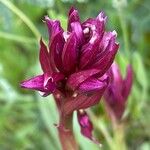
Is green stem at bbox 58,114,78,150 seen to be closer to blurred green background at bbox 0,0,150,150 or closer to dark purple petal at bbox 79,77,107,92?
dark purple petal at bbox 79,77,107,92

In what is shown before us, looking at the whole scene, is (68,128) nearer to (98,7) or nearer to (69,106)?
(69,106)

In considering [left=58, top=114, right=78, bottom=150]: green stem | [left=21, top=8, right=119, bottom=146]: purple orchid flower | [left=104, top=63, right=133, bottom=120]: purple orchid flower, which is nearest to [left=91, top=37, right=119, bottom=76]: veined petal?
[left=21, top=8, right=119, bottom=146]: purple orchid flower

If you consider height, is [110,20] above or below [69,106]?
above

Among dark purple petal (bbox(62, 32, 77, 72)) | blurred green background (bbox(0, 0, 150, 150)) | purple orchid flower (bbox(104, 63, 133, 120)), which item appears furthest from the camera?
blurred green background (bbox(0, 0, 150, 150))

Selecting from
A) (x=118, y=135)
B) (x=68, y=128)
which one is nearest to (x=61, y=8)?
(x=118, y=135)

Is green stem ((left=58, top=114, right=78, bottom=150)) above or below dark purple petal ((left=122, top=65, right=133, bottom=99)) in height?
below

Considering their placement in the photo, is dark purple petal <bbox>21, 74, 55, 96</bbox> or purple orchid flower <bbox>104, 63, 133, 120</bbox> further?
purple orchid flower <bbox>104, 63, 133, 120</bbox>

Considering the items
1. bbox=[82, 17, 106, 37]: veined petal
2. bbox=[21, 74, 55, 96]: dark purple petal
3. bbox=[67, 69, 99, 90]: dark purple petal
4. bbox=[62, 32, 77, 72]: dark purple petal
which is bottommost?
bbox=[67, 69, 99, 90]: dark purple petal
